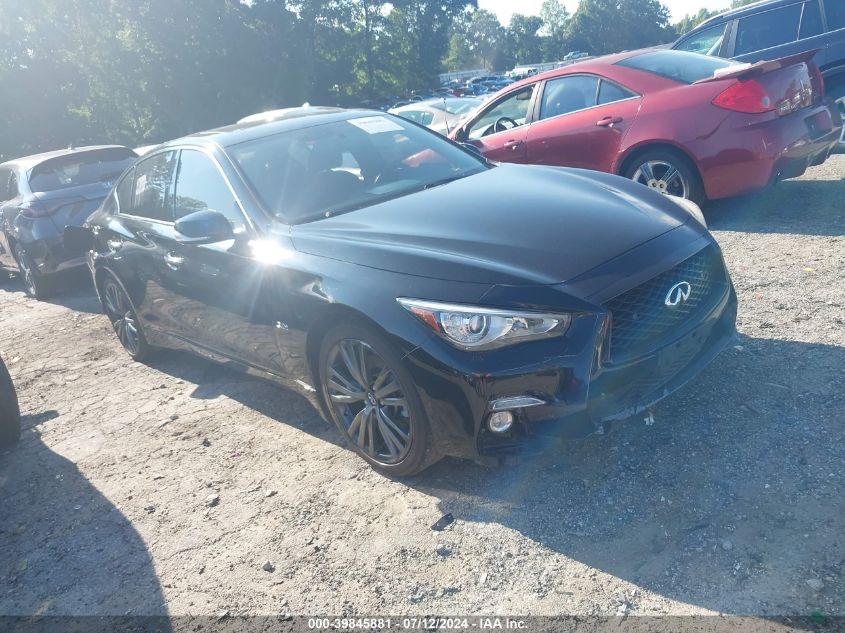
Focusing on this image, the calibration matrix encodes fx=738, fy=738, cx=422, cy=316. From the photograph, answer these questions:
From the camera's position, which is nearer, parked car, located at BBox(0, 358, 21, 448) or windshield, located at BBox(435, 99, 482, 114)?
parked car, located at BBox(0, 358, 21, 448)

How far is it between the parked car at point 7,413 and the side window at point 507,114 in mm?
5320

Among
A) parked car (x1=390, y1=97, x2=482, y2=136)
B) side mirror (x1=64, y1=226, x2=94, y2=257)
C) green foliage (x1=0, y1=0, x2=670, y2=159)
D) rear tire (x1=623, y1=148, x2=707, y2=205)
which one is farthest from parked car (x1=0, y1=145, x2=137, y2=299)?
green foliage (x1=0, y1=0, x2=670, y2=159)

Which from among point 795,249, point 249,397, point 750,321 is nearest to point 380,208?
point 249,397

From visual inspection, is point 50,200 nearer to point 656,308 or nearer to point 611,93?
point 611,93

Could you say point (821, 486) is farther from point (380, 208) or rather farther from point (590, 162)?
point (590, 162)

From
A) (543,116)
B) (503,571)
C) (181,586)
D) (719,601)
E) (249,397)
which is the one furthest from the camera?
(543,116)

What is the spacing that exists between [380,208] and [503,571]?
196 cm

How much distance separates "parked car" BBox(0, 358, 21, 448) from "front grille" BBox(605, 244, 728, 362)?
12.6ft

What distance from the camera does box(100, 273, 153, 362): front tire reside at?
5.63m

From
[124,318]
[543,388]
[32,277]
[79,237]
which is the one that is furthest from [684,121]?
[32,277]

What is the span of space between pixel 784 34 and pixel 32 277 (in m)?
9.38

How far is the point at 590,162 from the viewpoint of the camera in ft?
22.6

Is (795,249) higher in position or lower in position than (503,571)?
higher

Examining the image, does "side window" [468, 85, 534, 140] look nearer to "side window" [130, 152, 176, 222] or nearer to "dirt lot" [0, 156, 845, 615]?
"dirt lot" [0, 156, 845, 615]
